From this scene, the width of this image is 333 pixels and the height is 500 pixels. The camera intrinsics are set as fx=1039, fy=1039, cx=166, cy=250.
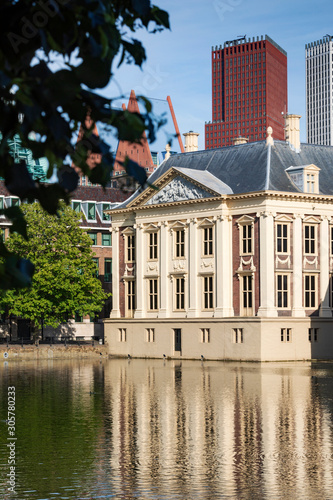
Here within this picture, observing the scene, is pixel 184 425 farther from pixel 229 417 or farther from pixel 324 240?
pixel 324 240

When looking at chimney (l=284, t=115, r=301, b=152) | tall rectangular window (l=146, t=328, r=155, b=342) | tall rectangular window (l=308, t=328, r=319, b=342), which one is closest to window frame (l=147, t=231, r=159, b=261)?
tall rectangular window (l=146, t=328, r=155, b=342)

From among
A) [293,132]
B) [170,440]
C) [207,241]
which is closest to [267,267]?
[207,241]

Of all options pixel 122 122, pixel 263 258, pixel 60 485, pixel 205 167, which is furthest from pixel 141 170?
pixel 205 167

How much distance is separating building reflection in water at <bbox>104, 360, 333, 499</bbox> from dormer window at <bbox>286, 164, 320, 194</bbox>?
96.4 feet

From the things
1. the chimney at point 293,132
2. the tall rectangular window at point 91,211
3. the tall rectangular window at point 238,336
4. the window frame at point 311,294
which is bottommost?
the tall rectangular window at point 238,336

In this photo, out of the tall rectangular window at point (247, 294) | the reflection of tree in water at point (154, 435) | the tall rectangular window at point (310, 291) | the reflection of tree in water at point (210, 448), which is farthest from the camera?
the tall rectangular window at point (310, 291)

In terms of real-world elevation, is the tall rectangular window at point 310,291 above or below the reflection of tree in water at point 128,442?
above

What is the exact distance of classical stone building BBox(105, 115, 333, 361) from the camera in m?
77.4

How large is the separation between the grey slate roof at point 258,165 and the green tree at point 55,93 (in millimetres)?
69956

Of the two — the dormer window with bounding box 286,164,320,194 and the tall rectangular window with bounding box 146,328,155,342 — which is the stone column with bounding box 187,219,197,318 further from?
the dormer window with bounding box 286,164,320,194

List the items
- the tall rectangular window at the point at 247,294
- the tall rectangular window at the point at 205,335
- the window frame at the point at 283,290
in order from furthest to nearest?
the tall rectangular window at the point at 205,335 < the tall rectangular window at the point at 247,294 < the window frame at the point at 283,290

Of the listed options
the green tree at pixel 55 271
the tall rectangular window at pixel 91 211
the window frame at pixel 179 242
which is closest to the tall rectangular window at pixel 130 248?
the green tree at pixel 55 271

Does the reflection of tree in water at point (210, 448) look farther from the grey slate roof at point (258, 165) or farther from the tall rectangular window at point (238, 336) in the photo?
the grey slate roof at point (258, 165)

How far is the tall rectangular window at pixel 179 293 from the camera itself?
84312 millimetres
